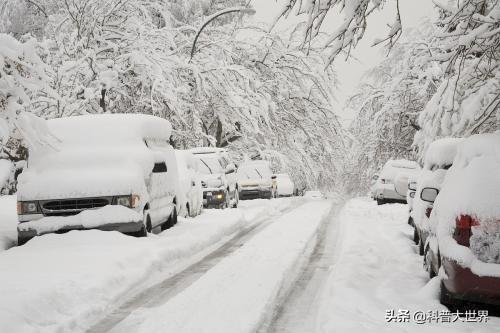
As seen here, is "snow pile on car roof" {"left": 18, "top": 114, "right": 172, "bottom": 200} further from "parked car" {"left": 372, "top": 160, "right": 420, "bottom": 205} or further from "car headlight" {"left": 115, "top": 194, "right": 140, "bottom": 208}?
"parked car" {"left": 372, "top": 160, "right": 420, "bottom": 205}

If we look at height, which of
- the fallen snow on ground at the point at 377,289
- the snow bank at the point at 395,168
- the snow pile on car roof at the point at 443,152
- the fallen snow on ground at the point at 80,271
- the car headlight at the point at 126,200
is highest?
the snow pile on car roof at the point at 443,152

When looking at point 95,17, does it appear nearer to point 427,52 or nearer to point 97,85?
point 97,85

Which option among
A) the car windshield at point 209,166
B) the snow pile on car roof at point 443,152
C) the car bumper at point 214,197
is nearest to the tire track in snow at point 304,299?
the snow pile on car roof at point 443,152

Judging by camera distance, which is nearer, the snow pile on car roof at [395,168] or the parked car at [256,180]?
the snow pile on car roof at [395,168]

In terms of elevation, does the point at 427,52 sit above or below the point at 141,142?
above

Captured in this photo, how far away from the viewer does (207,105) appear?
25688mm

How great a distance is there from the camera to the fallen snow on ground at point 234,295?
554 centimetres

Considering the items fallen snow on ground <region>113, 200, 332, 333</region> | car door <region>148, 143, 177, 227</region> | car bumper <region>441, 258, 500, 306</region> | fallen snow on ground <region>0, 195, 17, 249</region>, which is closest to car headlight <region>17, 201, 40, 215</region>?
fallen snow on ground <region>0, 195, 17, 249</region>

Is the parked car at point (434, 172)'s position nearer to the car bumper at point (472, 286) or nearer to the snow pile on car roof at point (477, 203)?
the snow pile on car roof at point (477, 203)

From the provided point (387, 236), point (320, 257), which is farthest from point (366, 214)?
point (320, 257)

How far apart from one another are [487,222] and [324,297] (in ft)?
6.93

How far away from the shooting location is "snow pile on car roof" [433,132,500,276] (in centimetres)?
540

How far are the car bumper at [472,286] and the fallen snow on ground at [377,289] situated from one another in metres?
0.28

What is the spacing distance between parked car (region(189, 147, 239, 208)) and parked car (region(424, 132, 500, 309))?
1444 centimetres
